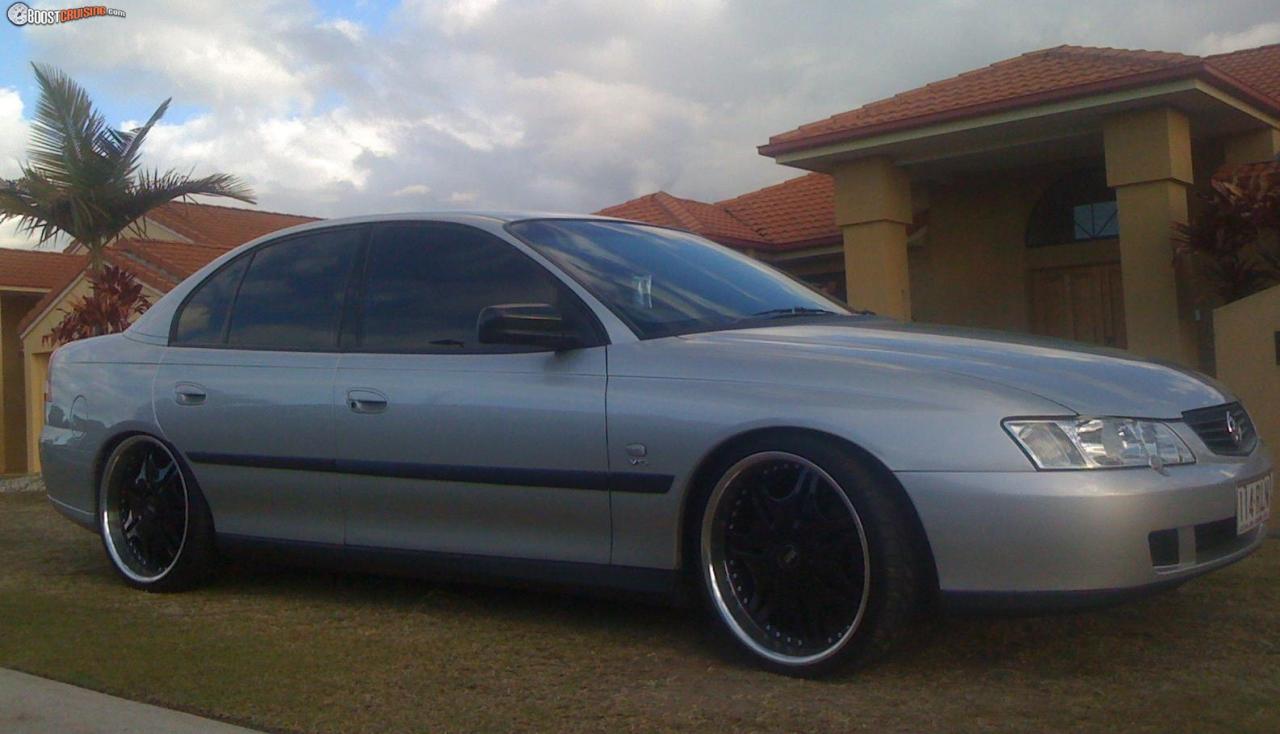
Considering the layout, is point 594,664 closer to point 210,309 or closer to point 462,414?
point 462,414

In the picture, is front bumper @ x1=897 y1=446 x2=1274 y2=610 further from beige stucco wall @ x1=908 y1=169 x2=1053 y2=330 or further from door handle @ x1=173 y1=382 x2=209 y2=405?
beige stucco wall @ x1=908 y1=169 x2=1053 y2=330

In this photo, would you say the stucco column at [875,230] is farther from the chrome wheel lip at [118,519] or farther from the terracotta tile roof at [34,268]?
the terracotta tile roof at [34,268]

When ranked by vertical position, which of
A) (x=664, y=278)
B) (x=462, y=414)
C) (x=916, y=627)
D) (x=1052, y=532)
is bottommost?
(x=916, y=627)

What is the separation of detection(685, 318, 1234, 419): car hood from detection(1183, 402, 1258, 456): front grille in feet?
0.11

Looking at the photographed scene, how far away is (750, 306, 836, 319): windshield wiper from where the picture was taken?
461 cm

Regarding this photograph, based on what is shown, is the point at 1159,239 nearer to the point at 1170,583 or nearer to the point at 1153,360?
the point at 1153,360

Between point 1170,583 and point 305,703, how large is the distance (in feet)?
8.05

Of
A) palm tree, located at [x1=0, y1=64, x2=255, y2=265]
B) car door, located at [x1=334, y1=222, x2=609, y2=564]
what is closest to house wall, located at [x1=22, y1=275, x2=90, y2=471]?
palm tree, located at [x1=0, y1=64, x2=255, y2=265]

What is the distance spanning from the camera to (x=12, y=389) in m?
27.3

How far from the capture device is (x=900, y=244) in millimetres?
12711

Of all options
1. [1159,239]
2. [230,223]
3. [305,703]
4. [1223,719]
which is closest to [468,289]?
[305,703]

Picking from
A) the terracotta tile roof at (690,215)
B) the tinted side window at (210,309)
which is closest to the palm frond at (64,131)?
the terracotta tile roof at (690,215)

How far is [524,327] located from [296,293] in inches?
59.0

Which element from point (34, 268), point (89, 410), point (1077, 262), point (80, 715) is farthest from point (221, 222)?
point (80, 715)
